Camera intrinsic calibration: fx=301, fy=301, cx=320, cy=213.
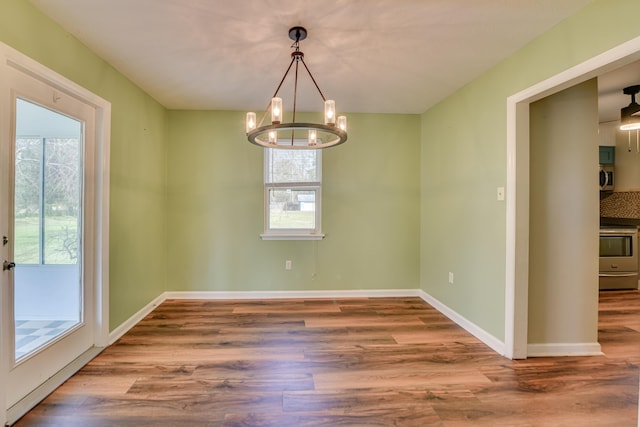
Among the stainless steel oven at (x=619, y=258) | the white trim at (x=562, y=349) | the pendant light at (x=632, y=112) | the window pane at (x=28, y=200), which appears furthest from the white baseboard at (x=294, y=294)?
the pendant light at (x=632, y=112)

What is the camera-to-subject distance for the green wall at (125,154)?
6.14ft

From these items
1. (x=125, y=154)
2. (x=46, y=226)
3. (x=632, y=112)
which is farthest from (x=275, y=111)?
(x=632, y=112)

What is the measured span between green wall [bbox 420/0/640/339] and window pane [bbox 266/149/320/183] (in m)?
1.49

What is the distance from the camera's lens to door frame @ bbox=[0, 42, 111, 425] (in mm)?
1684

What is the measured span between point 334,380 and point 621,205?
5.50 m

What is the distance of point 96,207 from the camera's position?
253 cm

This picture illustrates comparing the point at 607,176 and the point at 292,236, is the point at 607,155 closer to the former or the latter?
the point at 607,176

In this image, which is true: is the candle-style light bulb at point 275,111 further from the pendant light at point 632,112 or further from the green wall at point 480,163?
the pendant light at point 632,112

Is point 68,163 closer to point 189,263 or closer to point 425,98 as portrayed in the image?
point 189,263

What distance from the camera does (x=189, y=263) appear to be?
12.9 feet

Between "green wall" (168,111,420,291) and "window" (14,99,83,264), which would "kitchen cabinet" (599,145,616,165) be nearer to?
"green wall" (168,111,420,291)

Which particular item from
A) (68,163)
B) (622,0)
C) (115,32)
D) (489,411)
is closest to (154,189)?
(68,163)

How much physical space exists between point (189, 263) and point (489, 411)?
11.4 feet

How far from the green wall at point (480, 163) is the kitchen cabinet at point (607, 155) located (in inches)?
117
